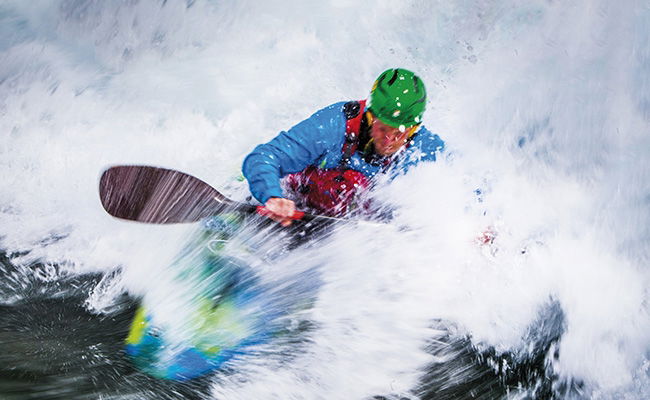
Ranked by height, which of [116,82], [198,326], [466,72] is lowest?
[198,326]

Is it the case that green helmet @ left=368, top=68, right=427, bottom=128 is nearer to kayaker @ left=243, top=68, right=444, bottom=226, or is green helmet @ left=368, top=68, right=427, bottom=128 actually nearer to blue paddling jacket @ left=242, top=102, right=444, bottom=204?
kayaker @ left=243, top=68, right=444, bottom=226

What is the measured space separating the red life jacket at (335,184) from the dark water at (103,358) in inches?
30.2

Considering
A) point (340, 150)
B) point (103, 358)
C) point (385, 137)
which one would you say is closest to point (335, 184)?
point (340, 150)

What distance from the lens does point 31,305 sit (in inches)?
93.0

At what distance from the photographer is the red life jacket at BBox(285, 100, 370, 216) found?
2.24 meters

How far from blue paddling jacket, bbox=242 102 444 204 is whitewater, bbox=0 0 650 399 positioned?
0.28m

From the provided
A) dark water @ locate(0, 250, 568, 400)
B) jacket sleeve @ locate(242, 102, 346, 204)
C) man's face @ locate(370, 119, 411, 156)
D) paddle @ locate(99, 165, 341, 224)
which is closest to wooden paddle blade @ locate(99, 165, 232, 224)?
paddle @ locate(99, 165, 341, 224)

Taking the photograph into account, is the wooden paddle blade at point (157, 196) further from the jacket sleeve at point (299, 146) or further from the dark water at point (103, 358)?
the dark water at point (103, 358)

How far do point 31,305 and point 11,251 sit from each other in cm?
71

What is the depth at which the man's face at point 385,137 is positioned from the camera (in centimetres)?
216

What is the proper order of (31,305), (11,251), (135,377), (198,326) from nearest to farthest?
(135,377)
(198,326)
(31,305)
(11,251)

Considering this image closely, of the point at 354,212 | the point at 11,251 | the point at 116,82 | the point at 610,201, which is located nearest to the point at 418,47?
the point at 610,201

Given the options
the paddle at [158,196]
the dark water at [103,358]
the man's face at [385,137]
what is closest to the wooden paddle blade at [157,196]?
the paddle at [158,196]

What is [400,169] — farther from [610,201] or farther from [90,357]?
[610,201]
